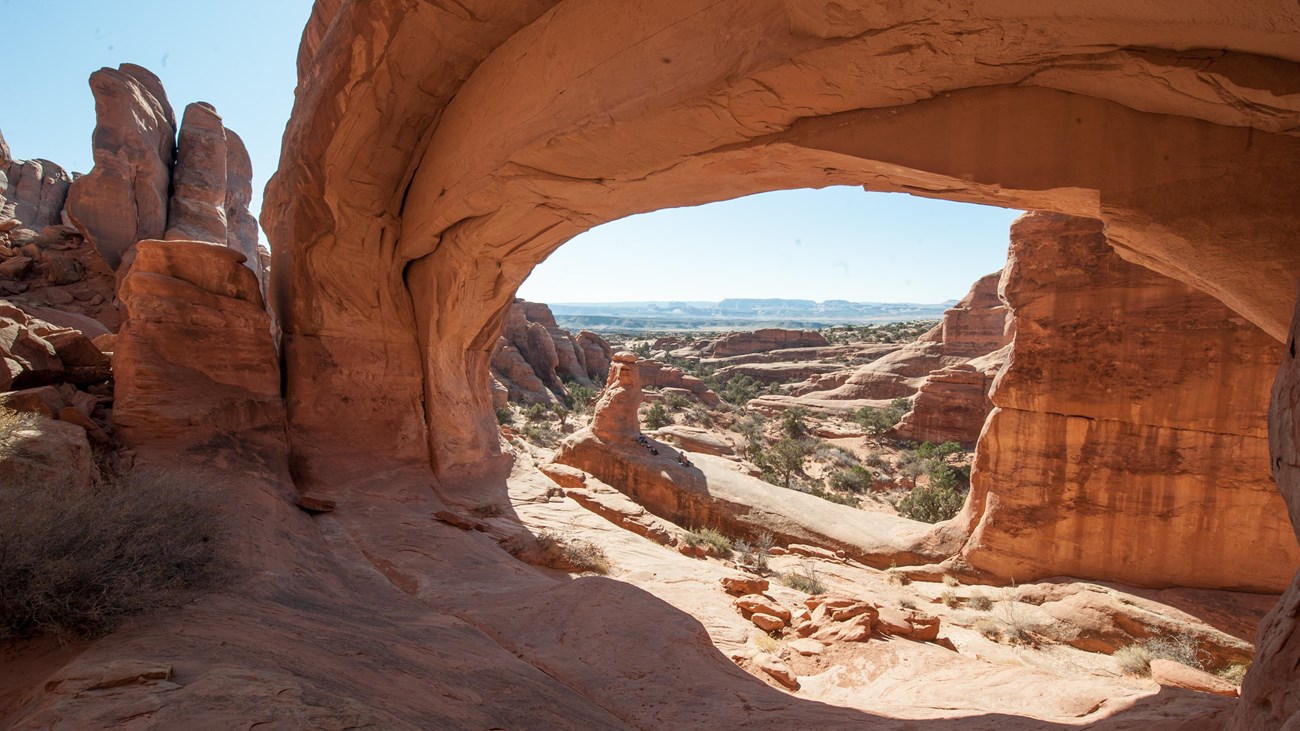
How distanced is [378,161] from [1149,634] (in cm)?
1194

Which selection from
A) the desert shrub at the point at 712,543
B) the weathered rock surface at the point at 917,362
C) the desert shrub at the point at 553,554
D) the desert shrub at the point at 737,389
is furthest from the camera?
the desert shrub at the point at 737,389

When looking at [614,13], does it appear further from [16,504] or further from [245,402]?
[245,402]

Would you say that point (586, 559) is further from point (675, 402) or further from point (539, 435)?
point (675, 402)

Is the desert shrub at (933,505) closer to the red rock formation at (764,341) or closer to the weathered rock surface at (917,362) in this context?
the weathered rock surface at (917,362)

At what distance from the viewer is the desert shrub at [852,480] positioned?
18.6 m

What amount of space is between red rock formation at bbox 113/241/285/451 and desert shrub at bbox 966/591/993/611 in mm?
10064

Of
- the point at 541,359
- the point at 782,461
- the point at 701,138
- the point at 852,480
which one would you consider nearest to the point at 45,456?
the point at 701,138

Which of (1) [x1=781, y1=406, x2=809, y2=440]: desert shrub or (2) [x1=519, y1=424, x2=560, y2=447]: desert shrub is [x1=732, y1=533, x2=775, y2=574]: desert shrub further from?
(1) [x1=781, y1=406, x2=809, y2=440]: desert shrub

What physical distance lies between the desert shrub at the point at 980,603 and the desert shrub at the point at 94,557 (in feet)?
31.3

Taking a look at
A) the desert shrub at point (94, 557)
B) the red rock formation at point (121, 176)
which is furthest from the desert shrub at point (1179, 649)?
the red rock formation at point (121, 176)

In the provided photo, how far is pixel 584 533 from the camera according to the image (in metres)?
8.55

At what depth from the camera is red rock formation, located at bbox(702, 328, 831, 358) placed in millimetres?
49500

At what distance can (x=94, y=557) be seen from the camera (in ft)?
10.0

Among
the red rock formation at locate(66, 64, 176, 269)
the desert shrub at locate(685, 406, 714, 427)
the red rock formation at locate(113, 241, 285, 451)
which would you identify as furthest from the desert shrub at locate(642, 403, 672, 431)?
the red rock formation at locate(66, 64, 176, 269)
